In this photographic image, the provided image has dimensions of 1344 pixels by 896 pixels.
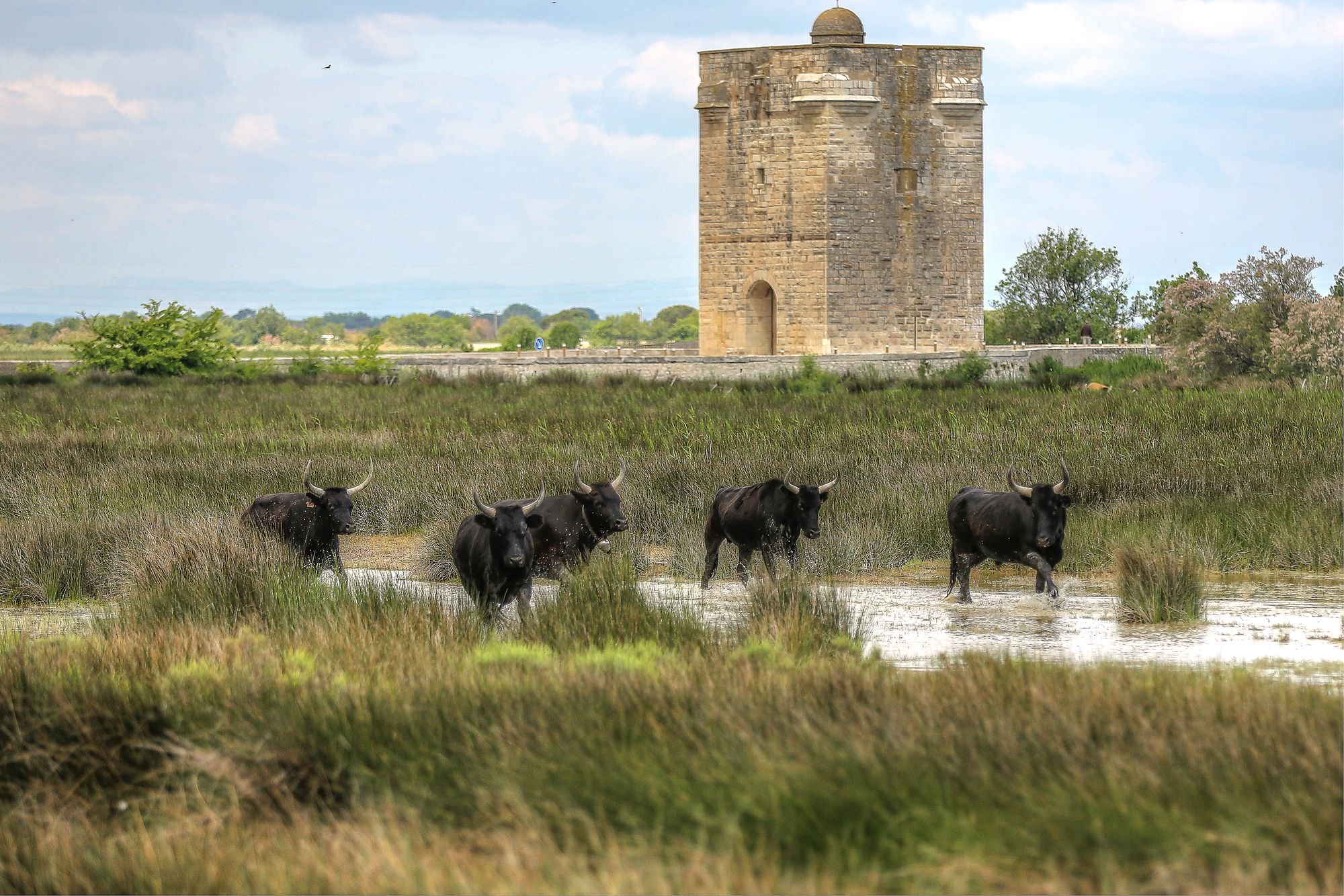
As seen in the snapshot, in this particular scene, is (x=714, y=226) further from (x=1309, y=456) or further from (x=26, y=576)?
(x=26, y=576)

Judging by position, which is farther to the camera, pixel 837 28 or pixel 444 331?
pixel 444 331

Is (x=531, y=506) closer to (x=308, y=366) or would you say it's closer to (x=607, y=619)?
(x=607, y=619)

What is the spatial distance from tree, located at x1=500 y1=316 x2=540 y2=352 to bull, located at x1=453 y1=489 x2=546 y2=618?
4447 cm

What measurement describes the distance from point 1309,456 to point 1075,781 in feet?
35.5

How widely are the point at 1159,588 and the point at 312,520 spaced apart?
5231 mm

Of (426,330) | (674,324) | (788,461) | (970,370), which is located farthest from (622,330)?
(788,461)

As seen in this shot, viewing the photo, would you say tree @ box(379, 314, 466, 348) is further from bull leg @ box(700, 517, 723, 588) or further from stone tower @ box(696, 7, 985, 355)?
bull leg @ box(700, 517, 723, 588)

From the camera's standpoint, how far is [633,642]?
7.48m

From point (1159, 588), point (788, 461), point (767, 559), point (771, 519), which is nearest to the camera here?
point (1159, 588)

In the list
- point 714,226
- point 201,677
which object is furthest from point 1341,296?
point 201,677

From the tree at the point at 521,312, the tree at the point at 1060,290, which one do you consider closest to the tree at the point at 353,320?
the tree at the point at 521,312

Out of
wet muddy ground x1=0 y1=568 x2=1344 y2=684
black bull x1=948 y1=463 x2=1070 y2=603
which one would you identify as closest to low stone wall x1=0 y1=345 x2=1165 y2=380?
wet muddy ground x1=0 y1=568 x2=1344 y2=684

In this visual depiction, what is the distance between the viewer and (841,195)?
38.9 meters

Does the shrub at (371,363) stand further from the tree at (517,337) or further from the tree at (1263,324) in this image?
the tree at (1263,324)
